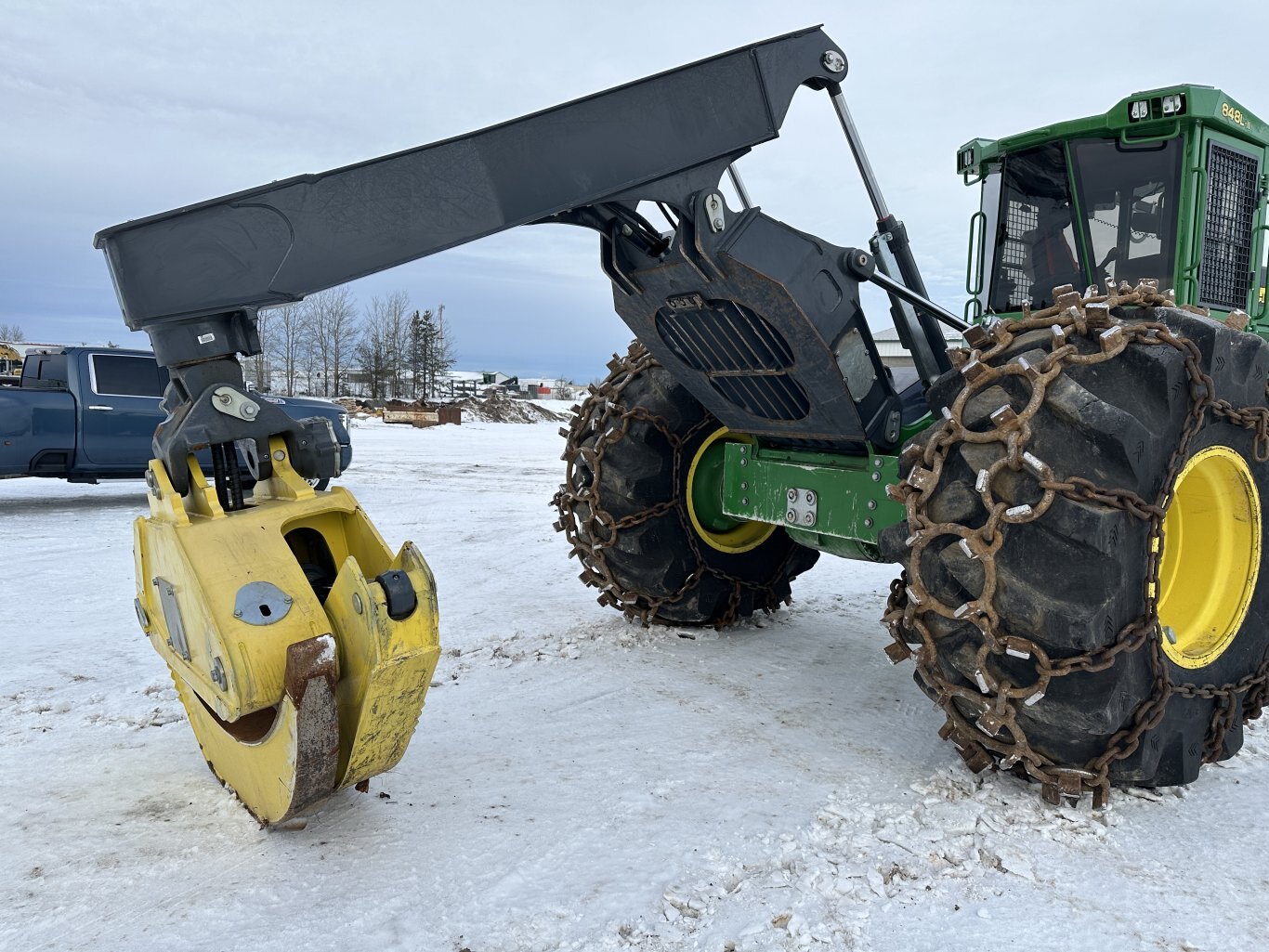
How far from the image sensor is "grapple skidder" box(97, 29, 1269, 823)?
2.21 metres

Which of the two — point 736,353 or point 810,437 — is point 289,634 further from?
point 810,437

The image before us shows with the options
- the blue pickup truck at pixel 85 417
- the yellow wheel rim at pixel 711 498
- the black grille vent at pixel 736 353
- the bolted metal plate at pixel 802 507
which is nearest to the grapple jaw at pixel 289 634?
the black grille vent at pixel 736 353

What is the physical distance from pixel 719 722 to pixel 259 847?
5.30ft

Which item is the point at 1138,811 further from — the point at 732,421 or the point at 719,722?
the point at 732,421

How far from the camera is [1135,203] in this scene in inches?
146

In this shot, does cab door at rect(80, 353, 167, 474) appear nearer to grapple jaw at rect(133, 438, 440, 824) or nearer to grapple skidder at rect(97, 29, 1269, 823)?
grapple skidder at rect(97, 29, 1269, 823)

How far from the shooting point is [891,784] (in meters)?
2.76

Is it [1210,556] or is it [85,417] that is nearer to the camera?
[1210,556]

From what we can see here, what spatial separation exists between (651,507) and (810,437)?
950 mm

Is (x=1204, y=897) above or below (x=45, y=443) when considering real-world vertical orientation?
below

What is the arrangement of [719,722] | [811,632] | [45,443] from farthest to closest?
[45,443], [811,632], [719,722]

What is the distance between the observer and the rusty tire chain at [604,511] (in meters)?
4.26

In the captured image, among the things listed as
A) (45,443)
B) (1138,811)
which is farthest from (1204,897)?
(45,443)

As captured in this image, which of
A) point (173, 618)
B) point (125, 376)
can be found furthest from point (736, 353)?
point (125, 376)
